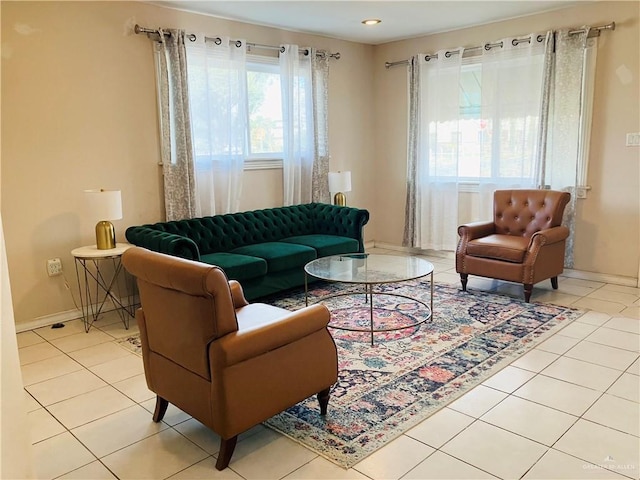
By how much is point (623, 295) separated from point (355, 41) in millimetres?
4029

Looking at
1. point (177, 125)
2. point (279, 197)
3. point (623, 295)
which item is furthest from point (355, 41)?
point (623, 295)

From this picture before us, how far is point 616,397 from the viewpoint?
275 centimetres

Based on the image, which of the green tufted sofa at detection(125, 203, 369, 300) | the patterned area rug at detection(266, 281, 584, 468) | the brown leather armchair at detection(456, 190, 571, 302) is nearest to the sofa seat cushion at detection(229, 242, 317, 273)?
the green tufted sofa at detection(125, 203, 369, 300)

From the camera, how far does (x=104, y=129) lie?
426 centimetres

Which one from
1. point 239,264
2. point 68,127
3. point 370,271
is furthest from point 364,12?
point 68,127

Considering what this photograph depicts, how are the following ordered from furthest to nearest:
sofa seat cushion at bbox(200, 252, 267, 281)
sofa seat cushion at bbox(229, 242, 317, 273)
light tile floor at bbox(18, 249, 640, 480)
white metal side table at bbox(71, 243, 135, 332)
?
sofa seat cushion at bbox(229, 242, 317, 273), white metal side table at bbox(71, 243, 135, 332), sofa seat cushion at bbox(200, 252, 267, 281), light tile floor at bbox(18, 249, 640, 480)

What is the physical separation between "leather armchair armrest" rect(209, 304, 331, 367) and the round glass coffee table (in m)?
1.16

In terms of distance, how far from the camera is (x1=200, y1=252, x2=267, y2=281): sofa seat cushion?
13.4 feet

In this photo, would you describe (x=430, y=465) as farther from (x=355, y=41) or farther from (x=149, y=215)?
(x=355, y=41)

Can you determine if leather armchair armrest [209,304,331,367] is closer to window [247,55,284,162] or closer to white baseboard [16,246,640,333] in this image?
white baseboard [16,246,640,333]

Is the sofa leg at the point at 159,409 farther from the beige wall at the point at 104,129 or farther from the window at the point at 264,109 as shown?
the window at the point at 264,109

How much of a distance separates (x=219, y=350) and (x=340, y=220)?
3340 millimetres

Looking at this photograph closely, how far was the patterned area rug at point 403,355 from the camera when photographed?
2.50m

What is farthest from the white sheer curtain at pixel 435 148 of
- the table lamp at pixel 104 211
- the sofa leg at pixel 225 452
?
the sofa leg at pixel 225 452
